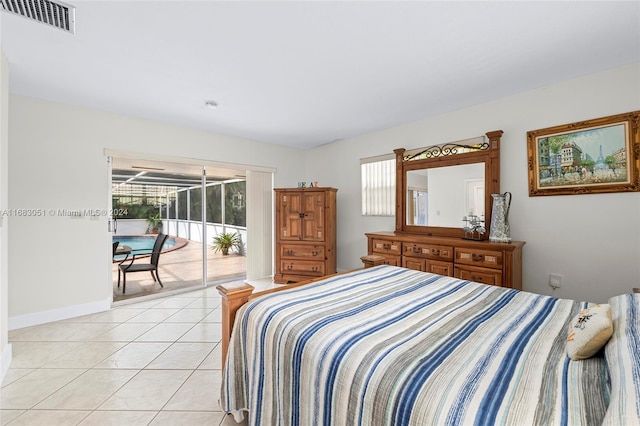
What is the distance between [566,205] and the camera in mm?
2580

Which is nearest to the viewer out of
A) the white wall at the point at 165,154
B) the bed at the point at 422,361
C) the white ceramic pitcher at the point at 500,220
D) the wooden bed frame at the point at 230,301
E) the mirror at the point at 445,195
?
the bed at the point at 422,361

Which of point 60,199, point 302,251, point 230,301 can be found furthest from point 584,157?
point 60,199

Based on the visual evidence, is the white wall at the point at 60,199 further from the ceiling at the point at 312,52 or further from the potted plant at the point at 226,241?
the potted plant at the point at 226,241

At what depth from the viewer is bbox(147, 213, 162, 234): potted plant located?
12.8ft

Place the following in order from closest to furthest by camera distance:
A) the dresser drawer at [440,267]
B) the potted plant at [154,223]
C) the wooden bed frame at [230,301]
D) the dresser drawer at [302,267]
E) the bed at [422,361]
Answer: the bed at [422,361]
the wooden bed frame at [230,301]
the dresser drawer at [440,267]
the potted plant at [154,223]
the dresser drawer at [302,267]

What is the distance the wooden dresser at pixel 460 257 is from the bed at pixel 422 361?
→ 999 mm

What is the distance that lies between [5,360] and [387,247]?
360 centimetres

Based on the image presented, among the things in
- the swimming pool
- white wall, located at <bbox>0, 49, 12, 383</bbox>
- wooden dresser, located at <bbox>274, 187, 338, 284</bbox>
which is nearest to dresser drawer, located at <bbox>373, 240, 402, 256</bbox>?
wooden dresser, located at <bbox>274, 187, 338, 284</bbox>

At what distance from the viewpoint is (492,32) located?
187 centimetres

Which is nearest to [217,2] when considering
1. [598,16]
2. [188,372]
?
[598,16]

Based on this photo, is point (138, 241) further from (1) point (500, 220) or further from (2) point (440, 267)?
(1) point (500, 220)

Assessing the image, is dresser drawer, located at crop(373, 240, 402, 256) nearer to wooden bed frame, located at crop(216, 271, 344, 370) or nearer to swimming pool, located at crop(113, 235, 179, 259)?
wooden bed frame, located at crop(216, 271, 344, 370)

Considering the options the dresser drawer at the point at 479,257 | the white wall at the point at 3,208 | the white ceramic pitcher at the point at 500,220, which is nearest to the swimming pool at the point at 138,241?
the white wall at the point at 3,208

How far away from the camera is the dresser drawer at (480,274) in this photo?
2.57 meters
